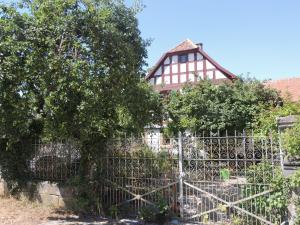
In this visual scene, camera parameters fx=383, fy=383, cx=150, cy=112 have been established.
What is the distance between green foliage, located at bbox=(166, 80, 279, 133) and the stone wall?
828 cm

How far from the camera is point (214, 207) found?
336 inches

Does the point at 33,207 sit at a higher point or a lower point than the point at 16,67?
lower

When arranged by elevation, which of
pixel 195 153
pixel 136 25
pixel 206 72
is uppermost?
pixel 206 72

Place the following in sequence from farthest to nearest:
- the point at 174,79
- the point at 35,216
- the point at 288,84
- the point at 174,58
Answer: the point at 174,58 < the point at 174,79 < the point at 288,84 < the point at 35,216

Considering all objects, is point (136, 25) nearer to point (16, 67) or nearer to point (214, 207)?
point (16, 67)

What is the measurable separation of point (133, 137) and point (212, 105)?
9920 mm

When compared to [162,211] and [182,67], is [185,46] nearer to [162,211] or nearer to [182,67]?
[182,67]

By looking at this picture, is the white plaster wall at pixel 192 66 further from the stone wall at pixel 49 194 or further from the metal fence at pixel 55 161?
the stone wall at pixel 49 194

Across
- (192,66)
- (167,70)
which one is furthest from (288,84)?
(167,70)

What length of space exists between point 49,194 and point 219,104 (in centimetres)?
1072

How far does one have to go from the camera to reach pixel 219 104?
18750mm

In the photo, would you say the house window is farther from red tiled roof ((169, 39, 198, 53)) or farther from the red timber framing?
red tiled roof ((169, 39, 198, 53))

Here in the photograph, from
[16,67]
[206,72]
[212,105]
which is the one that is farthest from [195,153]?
[206,72]

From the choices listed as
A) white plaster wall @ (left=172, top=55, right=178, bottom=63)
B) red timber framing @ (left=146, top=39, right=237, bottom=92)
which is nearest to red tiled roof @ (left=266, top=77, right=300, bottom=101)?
red timber framing @ (left=146, top=39, right=237, bottom=92)
